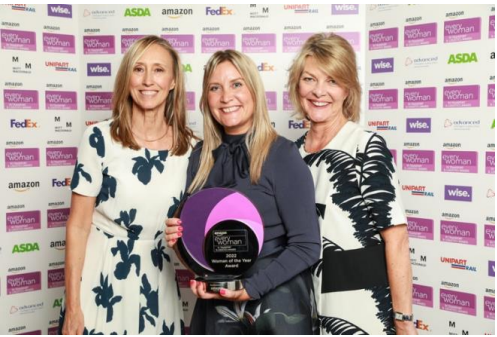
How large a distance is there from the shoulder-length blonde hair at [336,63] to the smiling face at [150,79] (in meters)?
0.49

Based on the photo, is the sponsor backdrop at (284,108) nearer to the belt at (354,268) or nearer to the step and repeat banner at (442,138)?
the step and repeat banner at (442,138)

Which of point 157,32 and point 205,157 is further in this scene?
point 157,32

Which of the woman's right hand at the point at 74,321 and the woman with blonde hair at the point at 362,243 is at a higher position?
the woman with blonde hair at the point at 362,243

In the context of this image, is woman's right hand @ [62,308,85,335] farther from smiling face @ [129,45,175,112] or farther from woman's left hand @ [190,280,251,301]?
smiling face @ [129,45,175,112]

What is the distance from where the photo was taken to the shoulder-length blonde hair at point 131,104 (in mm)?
1986

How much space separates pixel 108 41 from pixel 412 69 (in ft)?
6.16

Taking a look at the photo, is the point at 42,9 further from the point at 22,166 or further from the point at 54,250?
the point at 54,250

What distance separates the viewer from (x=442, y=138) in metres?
3.15

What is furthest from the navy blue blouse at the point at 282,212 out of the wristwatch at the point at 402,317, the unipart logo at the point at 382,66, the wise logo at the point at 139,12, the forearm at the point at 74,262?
the wise logo at the point at 139,12

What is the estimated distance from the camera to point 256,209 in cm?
159

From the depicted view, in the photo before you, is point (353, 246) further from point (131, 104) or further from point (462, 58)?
point (462, 58)

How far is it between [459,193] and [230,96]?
6.29 feet

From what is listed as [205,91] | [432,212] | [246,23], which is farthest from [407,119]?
[205,91]

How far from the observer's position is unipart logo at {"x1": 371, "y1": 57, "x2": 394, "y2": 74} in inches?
131
